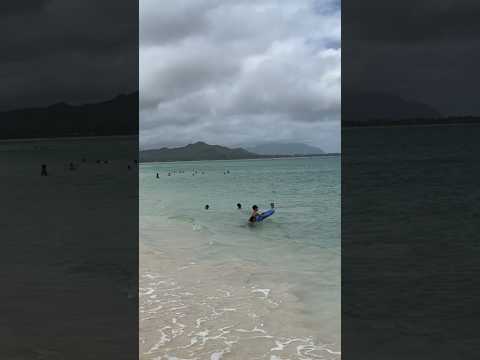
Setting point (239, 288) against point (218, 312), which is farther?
point (239, 288)

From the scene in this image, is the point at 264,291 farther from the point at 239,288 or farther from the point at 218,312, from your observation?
the point at 218,312

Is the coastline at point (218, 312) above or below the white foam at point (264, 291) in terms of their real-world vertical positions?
above

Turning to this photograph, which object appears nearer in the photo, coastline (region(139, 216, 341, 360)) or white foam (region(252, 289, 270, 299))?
coastline (region(139, 216, 341, 360))

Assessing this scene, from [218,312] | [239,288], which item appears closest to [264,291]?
[239,288]

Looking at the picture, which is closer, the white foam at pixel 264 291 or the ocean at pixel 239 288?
the ocean at pixel 239 288

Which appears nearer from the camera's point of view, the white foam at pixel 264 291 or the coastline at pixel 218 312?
the coastline at pixel 218 312

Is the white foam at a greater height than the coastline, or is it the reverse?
the coastline
